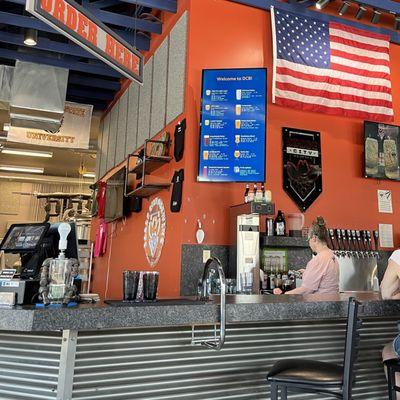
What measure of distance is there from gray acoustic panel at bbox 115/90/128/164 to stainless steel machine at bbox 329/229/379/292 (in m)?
3.78

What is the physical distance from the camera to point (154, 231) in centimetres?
535

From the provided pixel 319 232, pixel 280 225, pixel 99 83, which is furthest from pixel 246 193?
pixel 99 83

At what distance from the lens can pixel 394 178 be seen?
561cm

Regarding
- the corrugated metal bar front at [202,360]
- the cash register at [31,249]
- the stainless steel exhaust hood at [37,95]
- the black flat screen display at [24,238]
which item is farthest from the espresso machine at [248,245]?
the stainless steel exhaust hood at [37,95]

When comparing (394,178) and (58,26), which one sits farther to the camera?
(394,178)

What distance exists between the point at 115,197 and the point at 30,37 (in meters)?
2.55

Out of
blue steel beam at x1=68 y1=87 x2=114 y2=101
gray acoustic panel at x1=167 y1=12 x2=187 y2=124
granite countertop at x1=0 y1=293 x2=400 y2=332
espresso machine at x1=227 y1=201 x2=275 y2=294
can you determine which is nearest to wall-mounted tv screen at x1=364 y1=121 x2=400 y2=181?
espresso machine at x1=227 y1=201 x2=275 y2=294

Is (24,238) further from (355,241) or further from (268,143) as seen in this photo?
(355,241)

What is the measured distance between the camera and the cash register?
1989 millimetres

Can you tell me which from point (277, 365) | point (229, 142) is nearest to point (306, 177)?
point (229, 142)

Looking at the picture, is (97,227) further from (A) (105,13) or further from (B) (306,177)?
(B) (306,177)

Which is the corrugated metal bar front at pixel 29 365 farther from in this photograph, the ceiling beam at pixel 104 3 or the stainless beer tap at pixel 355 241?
the ceiling beam at pixel 104 3

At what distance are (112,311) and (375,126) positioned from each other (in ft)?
15.9

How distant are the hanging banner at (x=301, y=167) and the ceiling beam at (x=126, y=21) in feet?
7.59
